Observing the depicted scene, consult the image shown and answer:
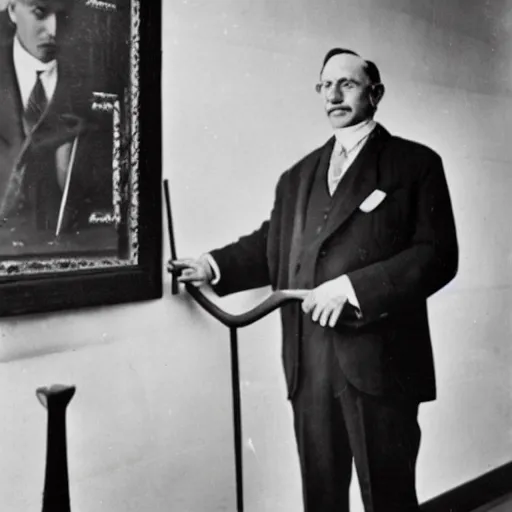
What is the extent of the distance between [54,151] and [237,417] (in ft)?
2.62

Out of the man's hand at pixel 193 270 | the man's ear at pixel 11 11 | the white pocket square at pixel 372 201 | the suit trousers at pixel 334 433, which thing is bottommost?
the suit trousers at pixel 334 433

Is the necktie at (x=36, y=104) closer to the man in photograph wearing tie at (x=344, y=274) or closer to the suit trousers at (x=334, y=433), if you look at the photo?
the man in photograph wearing tie at (x=344, y=274)

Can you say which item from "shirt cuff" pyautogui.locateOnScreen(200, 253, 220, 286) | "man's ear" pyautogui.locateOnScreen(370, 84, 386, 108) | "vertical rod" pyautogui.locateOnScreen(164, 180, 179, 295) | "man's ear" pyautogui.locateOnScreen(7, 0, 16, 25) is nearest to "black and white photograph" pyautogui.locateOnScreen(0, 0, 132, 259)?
"man's ear" pyautogui.locateOnScreen(7, 0, 16, 25)

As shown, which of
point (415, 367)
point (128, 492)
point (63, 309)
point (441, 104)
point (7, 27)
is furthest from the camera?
point (441, 104)

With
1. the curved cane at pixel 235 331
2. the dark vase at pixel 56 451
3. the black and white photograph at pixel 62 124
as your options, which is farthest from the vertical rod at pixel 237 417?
the dark vase at pixel 56 451

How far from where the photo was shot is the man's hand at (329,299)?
1.83m

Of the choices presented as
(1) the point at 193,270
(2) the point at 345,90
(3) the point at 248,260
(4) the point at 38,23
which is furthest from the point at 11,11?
(2) the point at 345,90

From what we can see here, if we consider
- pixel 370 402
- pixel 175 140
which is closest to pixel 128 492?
pixel 370 402

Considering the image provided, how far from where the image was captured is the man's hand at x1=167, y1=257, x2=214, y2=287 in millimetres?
1676

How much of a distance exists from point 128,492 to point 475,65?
1715 mm

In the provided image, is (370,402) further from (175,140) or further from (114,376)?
(175,140)

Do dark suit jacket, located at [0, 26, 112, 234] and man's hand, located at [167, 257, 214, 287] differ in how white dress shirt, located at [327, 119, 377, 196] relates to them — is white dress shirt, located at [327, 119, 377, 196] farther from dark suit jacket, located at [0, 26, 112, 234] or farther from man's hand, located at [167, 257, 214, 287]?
dark suit jacket, located at [0, 26, 112, 234]

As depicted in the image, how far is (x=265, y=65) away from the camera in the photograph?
182 cm

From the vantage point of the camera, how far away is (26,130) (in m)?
1.41
